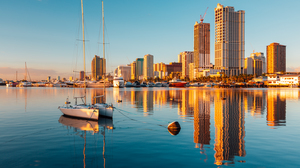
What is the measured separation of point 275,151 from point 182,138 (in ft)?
29.5

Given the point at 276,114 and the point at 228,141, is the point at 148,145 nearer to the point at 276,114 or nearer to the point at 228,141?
the point at 228,141

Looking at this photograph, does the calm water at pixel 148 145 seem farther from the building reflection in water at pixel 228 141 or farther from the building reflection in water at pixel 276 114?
the building reflection in water at pixel 276 114

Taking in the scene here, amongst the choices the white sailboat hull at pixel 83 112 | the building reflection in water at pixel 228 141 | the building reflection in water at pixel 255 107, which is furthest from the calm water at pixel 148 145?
the building reflection in water at pixel 255 107

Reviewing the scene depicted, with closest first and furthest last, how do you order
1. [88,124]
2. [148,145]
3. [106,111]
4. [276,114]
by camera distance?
[148,145]
[88,124]
[106,111]
[276,114]

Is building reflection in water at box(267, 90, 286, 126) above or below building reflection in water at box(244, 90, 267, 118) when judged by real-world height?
below

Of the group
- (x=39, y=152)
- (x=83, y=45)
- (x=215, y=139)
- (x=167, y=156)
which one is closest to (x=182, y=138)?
(x=215, y=139)

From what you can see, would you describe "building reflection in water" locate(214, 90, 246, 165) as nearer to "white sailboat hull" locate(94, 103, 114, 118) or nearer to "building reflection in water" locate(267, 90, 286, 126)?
"building reflection in water" locate(267, 90, 286, 126)

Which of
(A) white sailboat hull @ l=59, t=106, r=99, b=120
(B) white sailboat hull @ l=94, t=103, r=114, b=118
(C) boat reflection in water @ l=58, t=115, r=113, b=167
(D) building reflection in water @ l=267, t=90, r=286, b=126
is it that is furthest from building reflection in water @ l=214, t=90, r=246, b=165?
(A) white sailboat hull @ l=59, t=106, r=99, b=120

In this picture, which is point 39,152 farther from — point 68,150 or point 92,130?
point 92,130

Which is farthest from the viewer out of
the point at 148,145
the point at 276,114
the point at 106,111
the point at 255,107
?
the point at 255,107

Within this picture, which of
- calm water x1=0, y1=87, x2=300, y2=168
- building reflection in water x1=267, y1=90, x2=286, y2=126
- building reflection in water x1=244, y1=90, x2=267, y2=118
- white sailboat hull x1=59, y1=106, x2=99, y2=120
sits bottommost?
building reflection in water x1=267, y1=90, x2=286, y2=126

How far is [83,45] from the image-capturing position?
4056 cm

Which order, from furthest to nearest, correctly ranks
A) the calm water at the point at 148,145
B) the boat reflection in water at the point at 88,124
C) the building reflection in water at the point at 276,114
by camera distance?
1. the building reflection in water at the point at 276,114
2. the boat reflection in water at the point at 88,124
3. the calm water at the point at 148,145

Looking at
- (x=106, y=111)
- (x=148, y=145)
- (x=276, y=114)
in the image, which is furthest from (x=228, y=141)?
(x=276, y=114)
